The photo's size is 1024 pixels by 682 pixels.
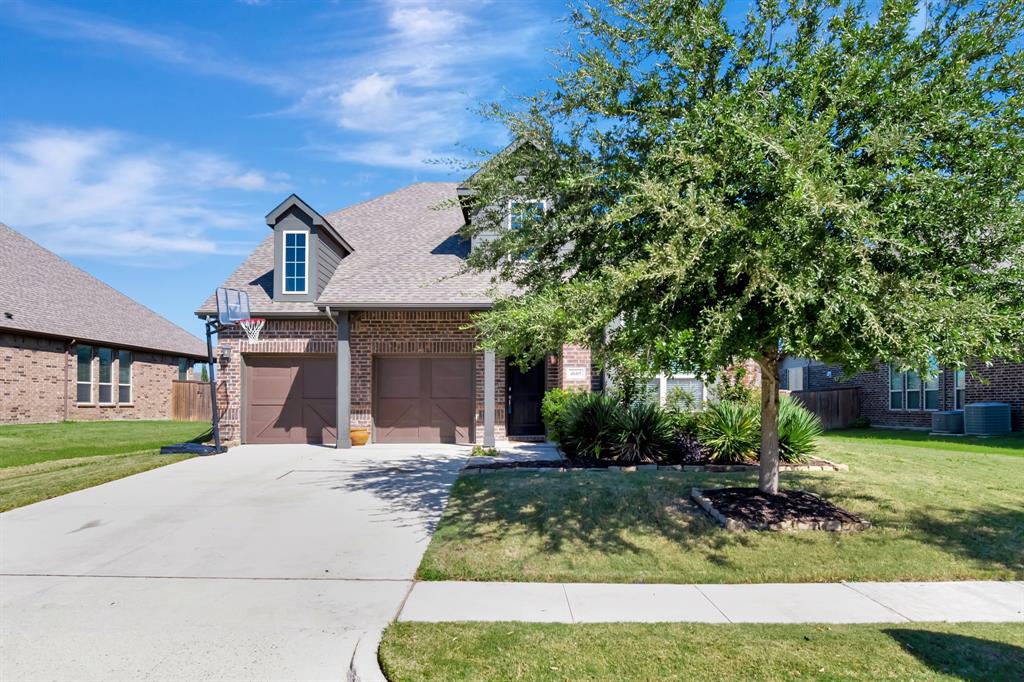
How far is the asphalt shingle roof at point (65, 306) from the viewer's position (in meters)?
19.8

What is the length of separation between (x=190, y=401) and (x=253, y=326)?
1392 centimetres

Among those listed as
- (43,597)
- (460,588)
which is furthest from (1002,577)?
(43,597)

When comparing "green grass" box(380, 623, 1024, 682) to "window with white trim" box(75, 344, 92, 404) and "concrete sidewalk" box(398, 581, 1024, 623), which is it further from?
"window with white trim" box(75, 344, 92, 404)

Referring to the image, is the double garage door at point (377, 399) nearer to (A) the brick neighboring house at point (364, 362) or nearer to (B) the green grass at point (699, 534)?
(A) the brick neighboring house at point (364, 362)

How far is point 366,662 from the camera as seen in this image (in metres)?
3.97

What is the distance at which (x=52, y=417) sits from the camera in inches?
792

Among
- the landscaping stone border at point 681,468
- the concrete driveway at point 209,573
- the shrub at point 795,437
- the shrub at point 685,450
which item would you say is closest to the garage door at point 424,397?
the concrete driveway at point 209,573

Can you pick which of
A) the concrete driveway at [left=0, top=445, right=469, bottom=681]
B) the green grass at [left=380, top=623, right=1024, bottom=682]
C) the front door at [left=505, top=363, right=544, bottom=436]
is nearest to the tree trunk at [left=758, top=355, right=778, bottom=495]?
the green grass at [left=380, top=623, right=1024, bottom=682]

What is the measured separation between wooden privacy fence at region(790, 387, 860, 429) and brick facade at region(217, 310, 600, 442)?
10367 mm

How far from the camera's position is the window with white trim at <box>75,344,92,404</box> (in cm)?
2141

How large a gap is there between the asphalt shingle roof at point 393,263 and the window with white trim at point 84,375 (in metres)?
9.59

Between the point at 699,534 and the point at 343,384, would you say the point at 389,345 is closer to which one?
the point at 343,384

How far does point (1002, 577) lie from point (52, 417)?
24.6 m

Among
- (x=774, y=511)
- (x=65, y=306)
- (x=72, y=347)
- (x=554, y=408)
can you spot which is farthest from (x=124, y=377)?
(x=774, y=511)
